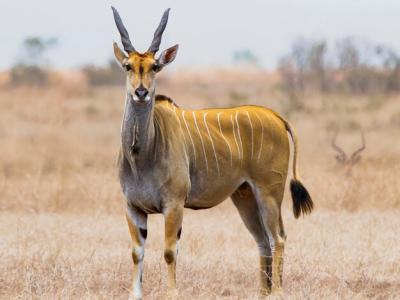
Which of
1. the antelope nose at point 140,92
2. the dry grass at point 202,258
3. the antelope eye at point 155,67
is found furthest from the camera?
the dry grass at point 202,258

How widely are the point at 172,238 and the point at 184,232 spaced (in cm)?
260

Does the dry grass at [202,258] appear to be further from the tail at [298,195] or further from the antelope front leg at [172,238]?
the tail at [298,195]

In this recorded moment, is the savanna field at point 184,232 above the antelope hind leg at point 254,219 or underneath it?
underneath

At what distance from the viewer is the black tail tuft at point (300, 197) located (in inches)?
275

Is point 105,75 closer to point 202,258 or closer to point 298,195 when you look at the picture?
point 202,258

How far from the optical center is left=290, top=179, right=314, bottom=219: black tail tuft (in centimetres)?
699

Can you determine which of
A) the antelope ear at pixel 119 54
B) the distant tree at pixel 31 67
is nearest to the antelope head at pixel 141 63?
the antelope ear at pixel 119 54

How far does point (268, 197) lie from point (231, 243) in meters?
1.73

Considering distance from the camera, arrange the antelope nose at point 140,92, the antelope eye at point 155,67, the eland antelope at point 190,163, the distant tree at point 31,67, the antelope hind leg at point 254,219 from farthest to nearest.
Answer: the distant tree at point 31,67 < the antelope hind leg at point 254,219 < the eland antelope at point 190,163 < the antelope eye at point 155,67 < the antelope nose at point 140,92

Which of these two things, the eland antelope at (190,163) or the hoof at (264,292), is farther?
the hoof at (264,292)

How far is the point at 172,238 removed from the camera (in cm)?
604

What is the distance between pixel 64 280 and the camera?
21.4 feet

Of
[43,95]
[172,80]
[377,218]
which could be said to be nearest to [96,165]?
[377,218]

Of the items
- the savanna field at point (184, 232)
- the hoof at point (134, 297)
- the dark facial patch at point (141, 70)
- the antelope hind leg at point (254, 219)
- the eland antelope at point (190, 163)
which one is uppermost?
the dark facial patch at point (141, 70)
